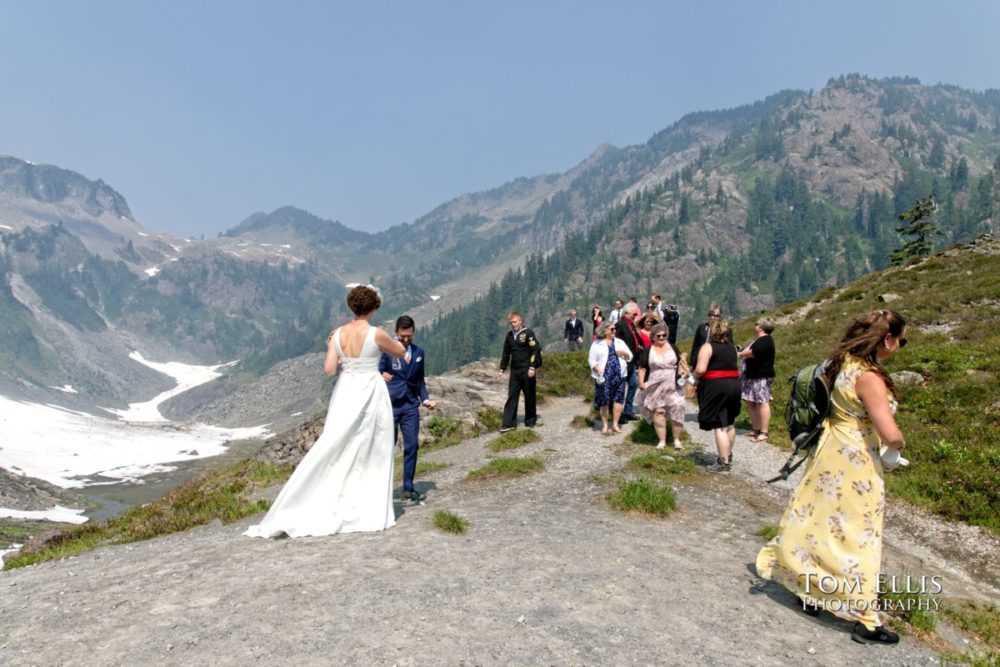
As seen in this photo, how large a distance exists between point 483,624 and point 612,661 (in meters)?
1.24

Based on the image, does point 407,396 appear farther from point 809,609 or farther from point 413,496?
point 809,609

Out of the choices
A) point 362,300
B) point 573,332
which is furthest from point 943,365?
point 362,300

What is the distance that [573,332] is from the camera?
29031mm

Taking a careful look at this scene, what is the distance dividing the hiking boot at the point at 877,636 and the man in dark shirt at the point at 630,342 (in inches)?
431

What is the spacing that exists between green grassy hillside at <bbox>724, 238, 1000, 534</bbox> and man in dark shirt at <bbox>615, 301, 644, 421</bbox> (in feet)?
13.5

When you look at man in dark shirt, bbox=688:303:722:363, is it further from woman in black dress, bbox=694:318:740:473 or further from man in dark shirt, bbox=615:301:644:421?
man in dark shirt, bbox=615:301:644:421

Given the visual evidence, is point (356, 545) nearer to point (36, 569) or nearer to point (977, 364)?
point (36, 569)

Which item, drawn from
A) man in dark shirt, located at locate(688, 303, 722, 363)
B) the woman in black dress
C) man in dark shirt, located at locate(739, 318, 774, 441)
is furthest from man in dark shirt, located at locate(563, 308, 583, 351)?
the woman in black dress

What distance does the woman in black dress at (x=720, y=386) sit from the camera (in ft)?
38.7

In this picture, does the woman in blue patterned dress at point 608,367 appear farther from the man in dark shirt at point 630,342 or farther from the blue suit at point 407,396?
the blue suit at point 407,396

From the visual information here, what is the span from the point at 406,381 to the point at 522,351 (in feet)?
21.7

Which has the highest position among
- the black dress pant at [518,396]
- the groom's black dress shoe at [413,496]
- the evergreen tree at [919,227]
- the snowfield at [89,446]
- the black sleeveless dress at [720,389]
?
the evergreen tree at [919,227]

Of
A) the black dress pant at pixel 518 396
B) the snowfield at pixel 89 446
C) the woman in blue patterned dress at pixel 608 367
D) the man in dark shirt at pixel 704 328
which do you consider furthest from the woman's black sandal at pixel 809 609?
the snowfield at pixel 89 446

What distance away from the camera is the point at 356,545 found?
7672mm
